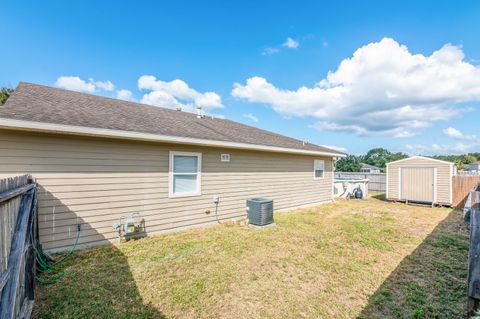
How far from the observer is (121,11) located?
920 centimetres

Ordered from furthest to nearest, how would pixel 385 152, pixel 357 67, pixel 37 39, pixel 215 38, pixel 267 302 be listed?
pixel 385 152, pixel 357 67, pixel 215 38, pixel 37 39, pixel 267 302

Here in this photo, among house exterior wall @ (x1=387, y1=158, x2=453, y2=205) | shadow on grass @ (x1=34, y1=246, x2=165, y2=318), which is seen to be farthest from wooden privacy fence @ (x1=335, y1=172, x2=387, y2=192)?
shadow on grass @ (x1=34, y1=246, x2=165, y2=318)

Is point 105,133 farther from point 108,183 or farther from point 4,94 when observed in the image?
point 4,94

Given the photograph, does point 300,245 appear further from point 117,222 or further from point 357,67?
point 357,67

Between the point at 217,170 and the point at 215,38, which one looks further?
the point at 215,38

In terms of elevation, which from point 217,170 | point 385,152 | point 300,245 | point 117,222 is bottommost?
point 300,245

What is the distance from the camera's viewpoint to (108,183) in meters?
5.08

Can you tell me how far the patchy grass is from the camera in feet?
9.32

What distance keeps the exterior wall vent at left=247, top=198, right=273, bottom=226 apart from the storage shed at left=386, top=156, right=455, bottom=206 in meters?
8.52

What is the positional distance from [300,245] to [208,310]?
9.68 feet

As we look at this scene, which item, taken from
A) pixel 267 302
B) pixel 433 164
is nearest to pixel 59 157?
pixel 267 302

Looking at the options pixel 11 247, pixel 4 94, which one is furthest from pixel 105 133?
pixel 4 94

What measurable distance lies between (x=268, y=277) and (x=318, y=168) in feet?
27.5

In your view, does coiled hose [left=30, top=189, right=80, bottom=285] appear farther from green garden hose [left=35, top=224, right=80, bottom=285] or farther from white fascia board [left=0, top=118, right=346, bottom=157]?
white fascia board [left=0, top=118, right=346, bottom=157]
